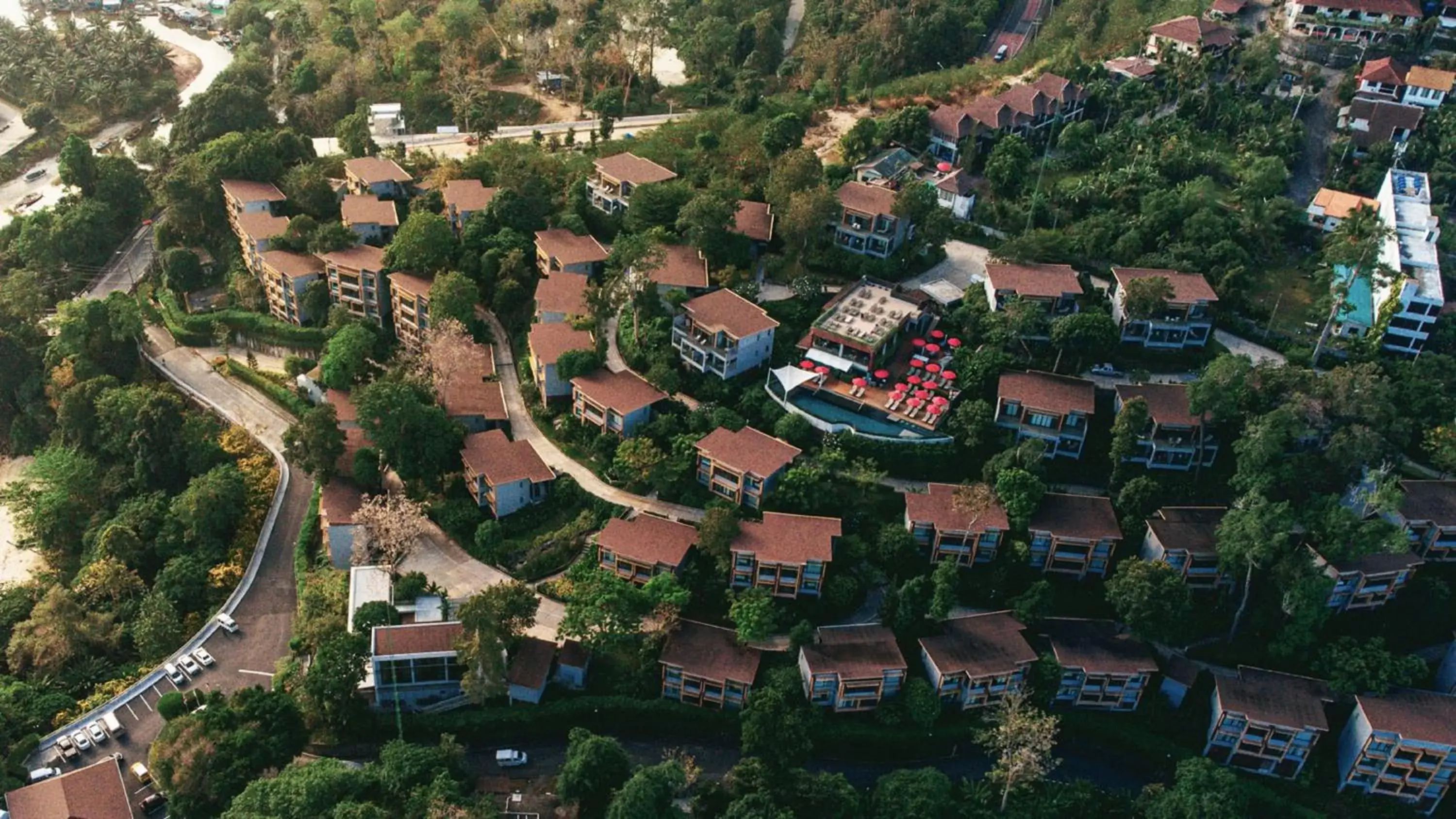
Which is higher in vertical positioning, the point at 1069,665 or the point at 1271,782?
the point at 1069,665

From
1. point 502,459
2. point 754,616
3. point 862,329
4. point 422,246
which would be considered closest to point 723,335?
point 862,329

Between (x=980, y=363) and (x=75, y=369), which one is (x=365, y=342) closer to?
(x=75, y=369)

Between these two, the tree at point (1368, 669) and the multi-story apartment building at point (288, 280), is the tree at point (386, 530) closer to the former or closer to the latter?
the multi-story apartment building at point (288, 280)

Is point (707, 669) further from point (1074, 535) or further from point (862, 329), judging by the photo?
point (862, 329)

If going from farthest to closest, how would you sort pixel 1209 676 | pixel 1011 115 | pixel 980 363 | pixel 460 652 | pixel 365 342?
1. pixel 1011 115
2. pixel 365 342
3. pixel 980 363
4. pixel 1209 676
5. pixel 460 652

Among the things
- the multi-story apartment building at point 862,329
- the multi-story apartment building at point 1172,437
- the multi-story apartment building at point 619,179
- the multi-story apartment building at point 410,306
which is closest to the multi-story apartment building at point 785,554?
the multi-story apartment building at point 862,329

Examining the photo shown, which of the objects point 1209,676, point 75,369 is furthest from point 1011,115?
point 75,369
